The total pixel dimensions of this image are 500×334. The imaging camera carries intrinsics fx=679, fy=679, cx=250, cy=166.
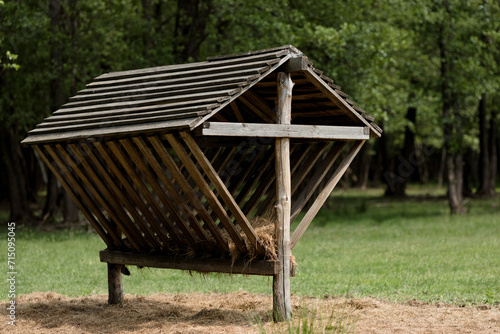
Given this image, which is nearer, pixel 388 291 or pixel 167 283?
pixel 388 291

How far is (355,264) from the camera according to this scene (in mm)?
13461

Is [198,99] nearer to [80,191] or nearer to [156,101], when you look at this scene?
[156,101]

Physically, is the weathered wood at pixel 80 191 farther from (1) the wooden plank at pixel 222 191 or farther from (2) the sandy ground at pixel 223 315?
(1) the wooden plank at pixel 222 191

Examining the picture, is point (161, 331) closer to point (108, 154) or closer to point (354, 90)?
point (108, 154)

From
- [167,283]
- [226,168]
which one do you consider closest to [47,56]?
[167,283]

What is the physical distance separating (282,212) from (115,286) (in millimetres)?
2811

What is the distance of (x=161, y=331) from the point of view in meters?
7.32

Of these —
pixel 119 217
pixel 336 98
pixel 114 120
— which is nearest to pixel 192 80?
pixel 114 120

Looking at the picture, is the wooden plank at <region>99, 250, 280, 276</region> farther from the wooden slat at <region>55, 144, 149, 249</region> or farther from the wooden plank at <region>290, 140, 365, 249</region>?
the wooden plank at <region>290, 140, 365, 249</region>

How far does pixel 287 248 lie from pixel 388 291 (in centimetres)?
295

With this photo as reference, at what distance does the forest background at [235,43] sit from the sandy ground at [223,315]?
36.4ft

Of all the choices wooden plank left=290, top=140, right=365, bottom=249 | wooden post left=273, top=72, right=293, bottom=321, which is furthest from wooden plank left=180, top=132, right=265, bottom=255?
wooden plank left=290, top=140, right=365, bottom=249

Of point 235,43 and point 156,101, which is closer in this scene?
point 156,101

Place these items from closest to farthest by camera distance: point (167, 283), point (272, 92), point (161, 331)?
point (161, 331) < point (272, 92) < point (167, 283)
